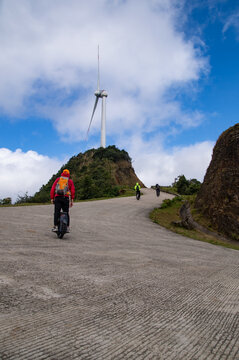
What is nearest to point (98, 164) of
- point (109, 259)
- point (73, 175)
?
point (73, 175)

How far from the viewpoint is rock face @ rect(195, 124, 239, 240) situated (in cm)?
1418

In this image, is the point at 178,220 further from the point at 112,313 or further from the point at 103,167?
the point at 103,167

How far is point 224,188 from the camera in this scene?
15375mm

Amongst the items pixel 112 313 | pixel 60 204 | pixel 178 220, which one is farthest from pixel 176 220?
pixel 112 313

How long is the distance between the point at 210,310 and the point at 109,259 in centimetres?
261

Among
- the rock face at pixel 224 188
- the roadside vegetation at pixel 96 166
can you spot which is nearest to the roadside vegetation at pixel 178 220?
the rock face at pixel 224 188

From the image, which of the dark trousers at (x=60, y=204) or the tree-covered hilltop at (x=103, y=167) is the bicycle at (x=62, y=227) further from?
the tree-covered hilltop at (x=103, y=167)

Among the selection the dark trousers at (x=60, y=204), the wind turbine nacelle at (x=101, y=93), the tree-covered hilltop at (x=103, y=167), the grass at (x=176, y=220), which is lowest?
the grass at (x=176, y=220)

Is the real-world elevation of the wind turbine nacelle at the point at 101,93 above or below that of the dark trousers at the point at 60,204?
above

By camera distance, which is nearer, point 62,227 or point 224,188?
point 62,227

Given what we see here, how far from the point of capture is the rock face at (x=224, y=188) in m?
14.2

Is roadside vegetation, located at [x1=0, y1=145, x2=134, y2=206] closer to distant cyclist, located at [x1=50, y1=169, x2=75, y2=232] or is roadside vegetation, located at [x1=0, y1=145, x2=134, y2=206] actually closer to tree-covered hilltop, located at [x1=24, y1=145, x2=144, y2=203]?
tree-covered hilltop, located at [x1=24, y1=145, x2=144, y2=203]

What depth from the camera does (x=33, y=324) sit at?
1804 mm

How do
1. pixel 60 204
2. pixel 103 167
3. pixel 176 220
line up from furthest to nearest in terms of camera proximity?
1. pixel 103 167
2. pixel 176 220
3. pixel 60 204
